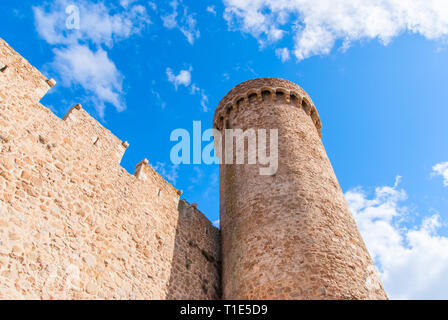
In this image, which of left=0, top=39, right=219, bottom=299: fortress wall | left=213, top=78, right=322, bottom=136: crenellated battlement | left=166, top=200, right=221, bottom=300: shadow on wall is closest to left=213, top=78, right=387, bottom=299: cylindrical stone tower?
left=166, top=200, right=221, bottom=300: shadow on wall

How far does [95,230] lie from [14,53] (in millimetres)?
4329

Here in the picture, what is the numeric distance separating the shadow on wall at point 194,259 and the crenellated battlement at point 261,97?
14.1 feet

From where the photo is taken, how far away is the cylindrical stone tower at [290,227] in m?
7.63

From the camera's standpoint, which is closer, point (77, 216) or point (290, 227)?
point (77, 216)

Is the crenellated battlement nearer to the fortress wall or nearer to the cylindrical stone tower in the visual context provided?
the cylindrical stone tower

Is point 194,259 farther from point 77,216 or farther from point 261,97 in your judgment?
point 261,97

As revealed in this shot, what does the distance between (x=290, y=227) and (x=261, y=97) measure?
20.0 feet

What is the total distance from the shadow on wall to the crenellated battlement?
4.30 m

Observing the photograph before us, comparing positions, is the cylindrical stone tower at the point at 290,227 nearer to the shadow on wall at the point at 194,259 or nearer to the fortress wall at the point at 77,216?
the shadow on wall at the point at 194,259

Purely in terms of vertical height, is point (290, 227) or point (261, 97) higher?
point (261, 97)

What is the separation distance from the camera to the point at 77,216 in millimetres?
6887

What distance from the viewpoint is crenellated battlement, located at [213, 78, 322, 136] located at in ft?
42.9

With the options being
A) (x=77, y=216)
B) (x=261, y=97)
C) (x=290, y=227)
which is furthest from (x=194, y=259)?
(x=261, y=97)

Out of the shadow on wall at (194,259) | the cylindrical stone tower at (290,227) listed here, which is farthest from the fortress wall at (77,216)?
the cylindrical stone tower at (290,227)
